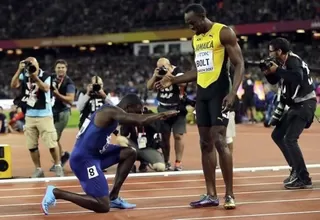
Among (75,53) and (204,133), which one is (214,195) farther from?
(75,53)

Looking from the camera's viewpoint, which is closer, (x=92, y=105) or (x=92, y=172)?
(x=92, y=172)

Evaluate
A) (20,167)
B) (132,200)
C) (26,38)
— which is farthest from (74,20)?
(132,200)

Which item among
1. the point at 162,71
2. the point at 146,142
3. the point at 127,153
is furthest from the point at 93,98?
the point at 127,153

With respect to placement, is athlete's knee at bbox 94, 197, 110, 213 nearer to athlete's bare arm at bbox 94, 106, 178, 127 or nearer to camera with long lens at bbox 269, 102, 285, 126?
athlete's bare arm at bbox 94, 106, 178, 127

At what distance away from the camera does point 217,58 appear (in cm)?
694

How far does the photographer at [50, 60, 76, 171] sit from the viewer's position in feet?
35.0

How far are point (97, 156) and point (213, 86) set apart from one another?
4.78ft

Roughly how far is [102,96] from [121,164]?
11.3ft

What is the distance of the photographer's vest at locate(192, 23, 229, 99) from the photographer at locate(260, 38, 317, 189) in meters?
1.34

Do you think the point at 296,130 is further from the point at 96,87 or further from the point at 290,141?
the point at 96,87

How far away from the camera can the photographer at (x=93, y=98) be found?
1053cm

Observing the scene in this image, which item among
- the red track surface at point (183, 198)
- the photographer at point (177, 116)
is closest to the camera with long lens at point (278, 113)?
the red track surface at point (183, 198)

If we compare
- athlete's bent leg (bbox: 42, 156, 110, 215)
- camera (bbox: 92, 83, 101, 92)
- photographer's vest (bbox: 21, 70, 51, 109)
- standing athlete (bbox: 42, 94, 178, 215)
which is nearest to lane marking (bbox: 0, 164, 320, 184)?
photographer's vest (bbox: 21, 70, 51, 109)

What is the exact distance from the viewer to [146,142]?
10.7m
